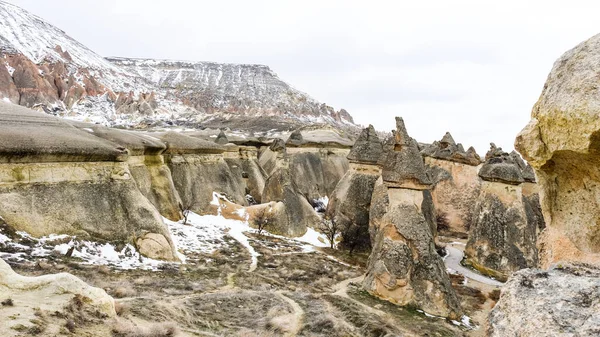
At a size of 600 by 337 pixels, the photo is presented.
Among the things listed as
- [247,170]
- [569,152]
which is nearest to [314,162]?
[247,170]

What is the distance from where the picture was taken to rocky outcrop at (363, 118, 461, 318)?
7.92 meters

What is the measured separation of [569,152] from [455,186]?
16.6m

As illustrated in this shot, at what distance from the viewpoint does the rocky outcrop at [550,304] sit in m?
1.78

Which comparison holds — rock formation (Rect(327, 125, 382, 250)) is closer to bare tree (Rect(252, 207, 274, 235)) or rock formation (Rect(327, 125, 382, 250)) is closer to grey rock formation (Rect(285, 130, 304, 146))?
bare tree (Rect(252, 207, 274, 235))

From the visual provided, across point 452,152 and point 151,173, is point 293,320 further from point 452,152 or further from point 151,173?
point 452,152

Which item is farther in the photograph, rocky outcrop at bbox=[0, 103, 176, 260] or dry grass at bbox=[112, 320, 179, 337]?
rocky outcrop at bbox=[0, 103, 176, 260]

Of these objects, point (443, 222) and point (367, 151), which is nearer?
point (367, 151)

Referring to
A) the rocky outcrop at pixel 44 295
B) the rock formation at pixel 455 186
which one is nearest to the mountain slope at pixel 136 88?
the rock formation at pixel 455 186

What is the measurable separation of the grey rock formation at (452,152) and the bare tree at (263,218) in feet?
31.1

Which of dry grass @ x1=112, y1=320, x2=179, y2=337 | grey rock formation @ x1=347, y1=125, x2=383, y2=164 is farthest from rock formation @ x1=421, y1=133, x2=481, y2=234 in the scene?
dry grass @ x1=112, y1=320, x2=179, y2=337

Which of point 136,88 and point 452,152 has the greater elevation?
point 136,88

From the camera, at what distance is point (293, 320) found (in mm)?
6230

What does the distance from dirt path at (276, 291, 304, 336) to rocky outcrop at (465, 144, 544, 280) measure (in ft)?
24.0

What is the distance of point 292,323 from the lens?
609cm
